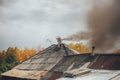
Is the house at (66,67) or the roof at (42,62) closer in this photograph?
the house at (66,67)

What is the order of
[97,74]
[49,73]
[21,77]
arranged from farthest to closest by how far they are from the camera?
[21,77] < [49,73] < [97,74]

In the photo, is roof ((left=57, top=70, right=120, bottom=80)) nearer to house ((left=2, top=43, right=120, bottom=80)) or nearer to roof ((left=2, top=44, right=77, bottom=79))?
house ((left=2, top=43, right=120, bottom=80))

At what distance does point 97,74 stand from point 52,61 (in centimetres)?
830

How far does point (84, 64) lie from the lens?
21.8m

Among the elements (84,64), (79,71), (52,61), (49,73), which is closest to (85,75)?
(79,71)

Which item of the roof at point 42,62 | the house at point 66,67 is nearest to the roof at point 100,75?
the house at point 66,67

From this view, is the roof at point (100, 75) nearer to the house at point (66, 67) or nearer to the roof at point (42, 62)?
the house at point (66, 67)

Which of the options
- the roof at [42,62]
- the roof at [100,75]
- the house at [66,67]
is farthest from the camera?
the roof at [42,62]

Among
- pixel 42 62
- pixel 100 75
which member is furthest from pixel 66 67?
pixel 42 62

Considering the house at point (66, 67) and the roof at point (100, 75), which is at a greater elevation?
the house at point (66, 67)

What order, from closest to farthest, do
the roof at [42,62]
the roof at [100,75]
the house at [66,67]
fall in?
the roof at [100,75], the house at [66,67], the roof at [42,62]

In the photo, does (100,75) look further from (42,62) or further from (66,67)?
(42,62)

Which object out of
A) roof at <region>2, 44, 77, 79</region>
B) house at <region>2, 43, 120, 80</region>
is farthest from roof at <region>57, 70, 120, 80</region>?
roof at <region>2, 44, 77, 79</region>

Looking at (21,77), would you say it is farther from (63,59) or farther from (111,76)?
(111,76)
